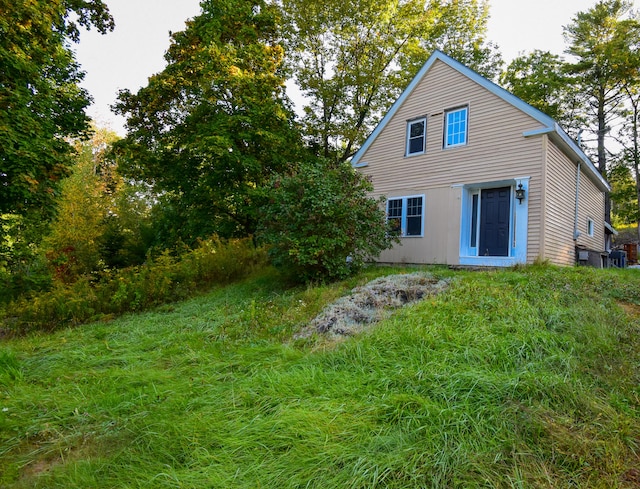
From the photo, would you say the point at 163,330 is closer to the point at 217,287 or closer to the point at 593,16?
the point at 217,287

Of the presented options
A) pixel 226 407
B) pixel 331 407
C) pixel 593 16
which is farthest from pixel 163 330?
pixel 593 16

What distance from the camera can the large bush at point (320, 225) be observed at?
7.61m

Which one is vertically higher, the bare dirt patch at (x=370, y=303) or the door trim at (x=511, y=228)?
the door trim at (x=511, y=228)

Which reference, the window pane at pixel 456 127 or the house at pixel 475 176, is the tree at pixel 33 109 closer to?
the house at pixel 475 176

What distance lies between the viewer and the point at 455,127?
9797 millimetres

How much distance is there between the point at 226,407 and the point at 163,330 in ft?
11.1

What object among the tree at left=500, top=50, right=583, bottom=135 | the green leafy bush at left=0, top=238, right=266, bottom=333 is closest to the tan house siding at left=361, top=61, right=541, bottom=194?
the green leafy bush at left=0, top=238, right=266, bottom=333

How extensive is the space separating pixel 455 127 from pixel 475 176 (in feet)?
5.31

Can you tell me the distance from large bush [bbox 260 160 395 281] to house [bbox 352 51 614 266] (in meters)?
2.28

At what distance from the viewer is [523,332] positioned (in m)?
3.73

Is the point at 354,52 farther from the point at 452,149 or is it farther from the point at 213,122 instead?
the point at 452,149

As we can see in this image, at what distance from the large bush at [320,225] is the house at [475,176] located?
89.9 inches

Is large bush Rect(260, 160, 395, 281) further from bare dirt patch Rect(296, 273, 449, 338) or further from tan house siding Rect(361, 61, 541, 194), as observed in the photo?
tan house siding Rect(361, 61, 541, 194)

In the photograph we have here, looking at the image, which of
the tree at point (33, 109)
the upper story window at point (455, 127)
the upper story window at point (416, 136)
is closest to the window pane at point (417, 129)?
the upper story window at point (416, 136)
